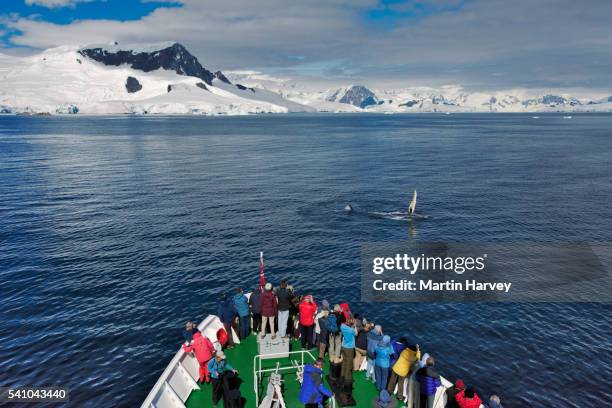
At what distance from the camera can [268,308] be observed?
18.3m

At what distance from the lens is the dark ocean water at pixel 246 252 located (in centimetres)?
2480

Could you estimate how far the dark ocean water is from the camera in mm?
24797

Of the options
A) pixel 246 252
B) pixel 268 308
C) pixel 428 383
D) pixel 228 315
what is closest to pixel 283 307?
pixel 268 308

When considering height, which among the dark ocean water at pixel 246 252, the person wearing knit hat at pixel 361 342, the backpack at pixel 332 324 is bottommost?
the dark ocean water at pixel 246 252

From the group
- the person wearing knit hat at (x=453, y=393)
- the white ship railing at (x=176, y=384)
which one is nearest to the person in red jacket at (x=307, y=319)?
the white ship railing at (x=176, y=384)

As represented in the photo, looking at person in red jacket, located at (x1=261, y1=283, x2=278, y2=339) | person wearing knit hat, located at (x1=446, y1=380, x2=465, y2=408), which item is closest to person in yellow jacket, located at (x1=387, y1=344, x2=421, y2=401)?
person wearing knit hat, located at (x1=446, y1=380, x2=465, y2=408)

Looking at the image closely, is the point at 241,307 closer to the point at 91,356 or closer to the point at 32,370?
the point at 91,356

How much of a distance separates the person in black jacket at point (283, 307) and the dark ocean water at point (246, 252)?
9.42m

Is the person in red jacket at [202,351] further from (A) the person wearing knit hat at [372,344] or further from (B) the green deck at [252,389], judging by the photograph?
(A) the person wearing knit hat at [372,344]

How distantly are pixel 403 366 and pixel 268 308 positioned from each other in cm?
620

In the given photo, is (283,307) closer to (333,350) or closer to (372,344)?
(333,350)

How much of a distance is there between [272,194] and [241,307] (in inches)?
1903

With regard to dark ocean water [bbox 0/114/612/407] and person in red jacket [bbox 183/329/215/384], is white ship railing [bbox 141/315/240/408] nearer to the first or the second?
person in red jacket [bbox 183/329/215/384]

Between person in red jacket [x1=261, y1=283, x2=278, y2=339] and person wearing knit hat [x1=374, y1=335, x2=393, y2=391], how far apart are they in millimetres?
5015
